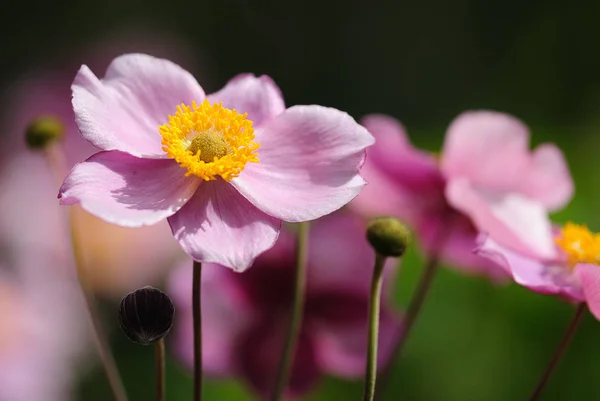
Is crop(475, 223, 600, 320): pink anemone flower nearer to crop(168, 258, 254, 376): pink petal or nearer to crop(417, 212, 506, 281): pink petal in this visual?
crop(417, 212, 506, 281): pink petal

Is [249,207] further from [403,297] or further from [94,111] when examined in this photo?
[403,297]

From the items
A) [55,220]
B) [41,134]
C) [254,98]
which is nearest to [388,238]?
[254,98]

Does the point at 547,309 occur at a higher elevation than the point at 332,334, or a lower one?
lower

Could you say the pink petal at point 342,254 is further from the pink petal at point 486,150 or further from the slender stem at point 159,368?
the slender stem at point 159,368

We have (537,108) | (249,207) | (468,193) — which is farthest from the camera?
(537,108)

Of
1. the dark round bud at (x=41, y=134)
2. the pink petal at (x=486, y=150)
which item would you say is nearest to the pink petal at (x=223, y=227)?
the dark round bud at (x=41, y=134)

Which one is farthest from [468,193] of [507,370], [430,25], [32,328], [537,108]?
[430,25]

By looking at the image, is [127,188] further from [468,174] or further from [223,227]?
[468,174]

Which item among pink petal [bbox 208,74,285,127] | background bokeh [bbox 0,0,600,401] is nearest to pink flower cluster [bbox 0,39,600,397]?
pink petal [bbox 208,74,285,127]
